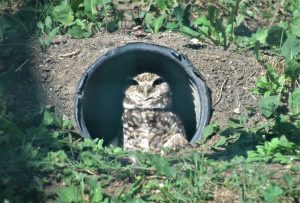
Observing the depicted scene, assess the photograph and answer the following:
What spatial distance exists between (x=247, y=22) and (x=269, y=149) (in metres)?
2.79

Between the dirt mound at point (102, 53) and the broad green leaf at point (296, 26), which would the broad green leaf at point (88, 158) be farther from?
the broad green leaf at point (296, 26)

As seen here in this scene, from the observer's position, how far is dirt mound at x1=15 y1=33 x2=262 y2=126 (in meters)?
7.45

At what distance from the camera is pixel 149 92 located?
7785 millimetres

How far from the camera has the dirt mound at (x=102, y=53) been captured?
745 centimetres

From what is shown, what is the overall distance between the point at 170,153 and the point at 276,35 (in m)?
1.76

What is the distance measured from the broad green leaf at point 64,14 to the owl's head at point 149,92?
2.89 ft

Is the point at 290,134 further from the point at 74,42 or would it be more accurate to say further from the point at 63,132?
the point at 74,42

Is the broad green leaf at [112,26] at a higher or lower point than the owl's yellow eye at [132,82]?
higher

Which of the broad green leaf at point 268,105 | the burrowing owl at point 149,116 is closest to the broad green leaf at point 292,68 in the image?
the broad green leaf at point 268,105

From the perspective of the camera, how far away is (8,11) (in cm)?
841

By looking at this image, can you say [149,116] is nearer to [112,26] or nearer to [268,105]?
[112,26]

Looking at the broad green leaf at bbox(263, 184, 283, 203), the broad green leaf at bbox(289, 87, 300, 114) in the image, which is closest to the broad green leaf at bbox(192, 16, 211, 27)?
the broad green leaf at bbox(289, 87, 300, 114)

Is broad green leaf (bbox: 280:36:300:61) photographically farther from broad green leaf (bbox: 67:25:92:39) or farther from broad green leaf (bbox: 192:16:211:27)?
broad green leaf (bbox: 67:25:92:39)

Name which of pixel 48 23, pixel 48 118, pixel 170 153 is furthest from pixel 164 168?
pixel 48 23
